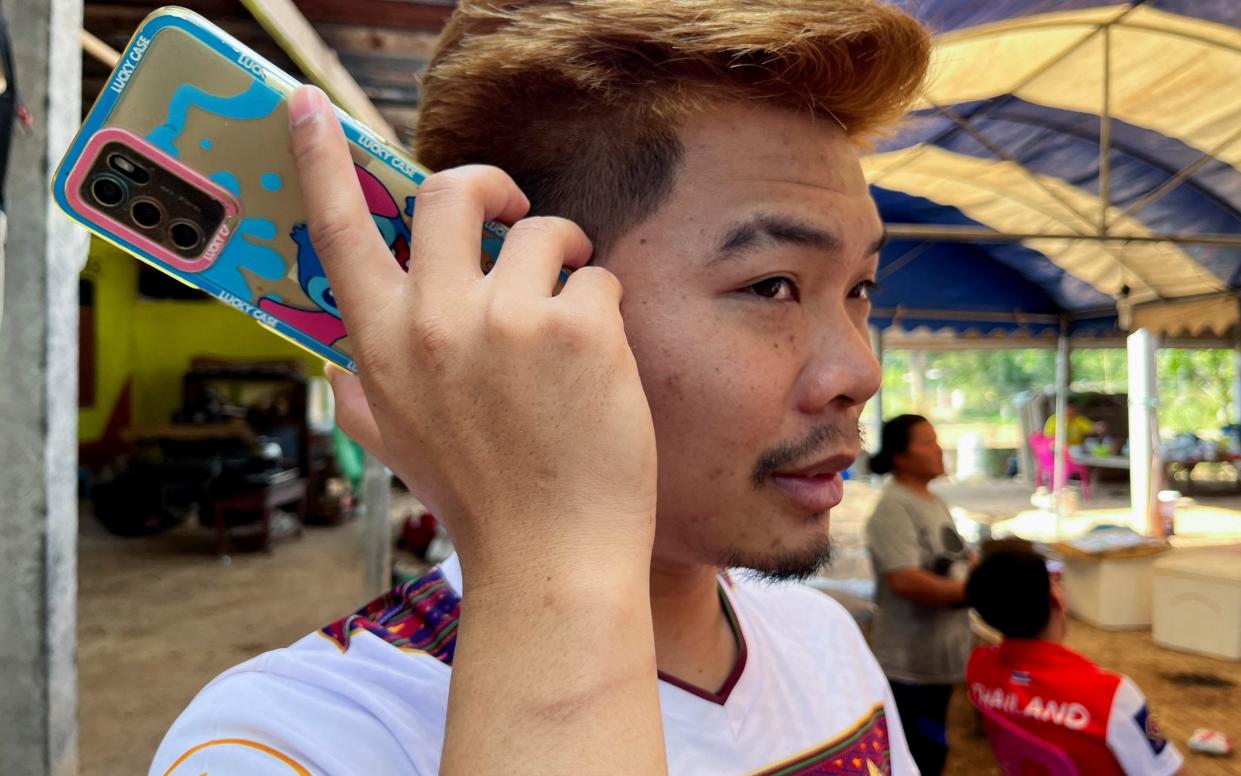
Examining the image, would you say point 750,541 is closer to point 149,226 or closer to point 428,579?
point 428,579

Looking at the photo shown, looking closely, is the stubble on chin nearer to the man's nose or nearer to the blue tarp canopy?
the man's nose

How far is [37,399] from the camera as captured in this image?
4.73 ft

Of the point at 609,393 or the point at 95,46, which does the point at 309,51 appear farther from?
the point at 609,393

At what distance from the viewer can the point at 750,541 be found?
2.85 ft

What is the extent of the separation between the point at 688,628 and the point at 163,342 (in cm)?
1238

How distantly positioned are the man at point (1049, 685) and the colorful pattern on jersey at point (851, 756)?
1.48 metres

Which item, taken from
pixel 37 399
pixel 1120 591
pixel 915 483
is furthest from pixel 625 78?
pixel 1120 591

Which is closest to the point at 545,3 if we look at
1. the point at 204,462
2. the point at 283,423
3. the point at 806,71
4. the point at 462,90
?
the point at 462,90

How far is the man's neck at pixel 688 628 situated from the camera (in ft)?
3.30

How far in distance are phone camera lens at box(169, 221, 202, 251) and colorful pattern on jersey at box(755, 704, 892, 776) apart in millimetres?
899

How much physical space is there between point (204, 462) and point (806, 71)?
27.0 feet

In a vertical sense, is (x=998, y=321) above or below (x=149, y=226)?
above

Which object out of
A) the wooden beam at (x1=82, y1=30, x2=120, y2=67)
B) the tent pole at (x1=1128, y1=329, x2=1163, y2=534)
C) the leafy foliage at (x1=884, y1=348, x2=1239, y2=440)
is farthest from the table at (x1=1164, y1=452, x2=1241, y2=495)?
the wooden beam at (x1=82, y1=30, x2=120, y2=67)

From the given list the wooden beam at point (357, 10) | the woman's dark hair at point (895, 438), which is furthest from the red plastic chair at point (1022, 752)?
the wooden beam at point (357, 10)
